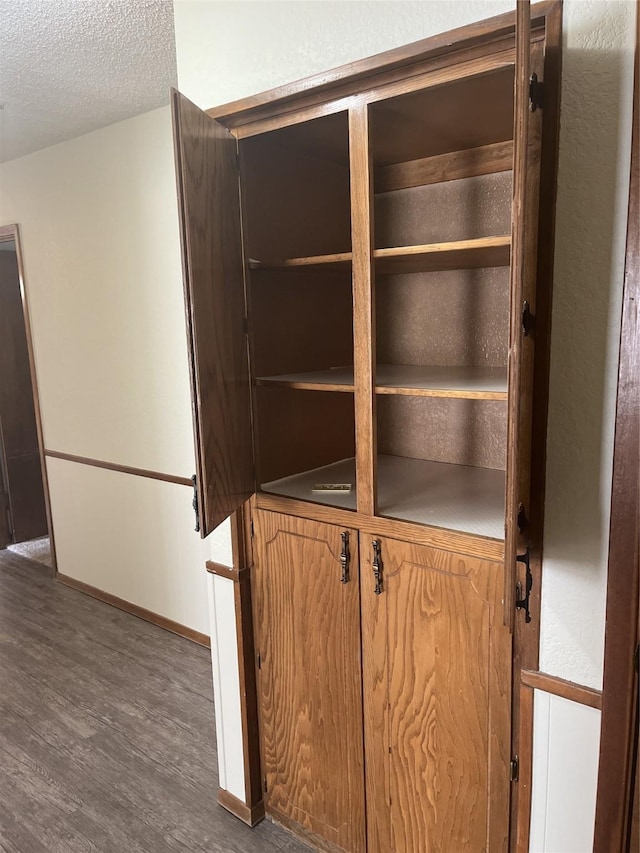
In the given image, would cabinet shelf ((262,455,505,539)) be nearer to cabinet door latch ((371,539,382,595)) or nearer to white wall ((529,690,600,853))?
cabinet door latch ((371,539,382,595))

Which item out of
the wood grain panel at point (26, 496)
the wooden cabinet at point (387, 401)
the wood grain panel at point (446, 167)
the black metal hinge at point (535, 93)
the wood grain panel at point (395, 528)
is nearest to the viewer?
the black metal hinge at point (535, 93)

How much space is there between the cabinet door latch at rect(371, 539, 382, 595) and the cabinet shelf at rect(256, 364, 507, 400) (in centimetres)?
38

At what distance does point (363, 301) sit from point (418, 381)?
25 centimetres

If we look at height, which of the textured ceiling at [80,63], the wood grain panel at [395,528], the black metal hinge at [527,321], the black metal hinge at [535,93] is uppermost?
the textured ceiling at [80,63]

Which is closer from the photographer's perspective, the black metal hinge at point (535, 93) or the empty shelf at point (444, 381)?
the black metal hinge at point (535, 93)

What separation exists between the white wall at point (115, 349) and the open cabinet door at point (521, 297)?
6.38 ft

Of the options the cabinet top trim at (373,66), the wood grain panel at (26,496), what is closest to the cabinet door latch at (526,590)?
the cabinet top trim at (373,66)

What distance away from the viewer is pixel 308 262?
1586 mm

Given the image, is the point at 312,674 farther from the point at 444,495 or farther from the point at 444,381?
the point at 444,381

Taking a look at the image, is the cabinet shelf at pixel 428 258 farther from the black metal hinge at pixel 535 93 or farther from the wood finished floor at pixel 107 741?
the wood finished floor at pixel 107 741

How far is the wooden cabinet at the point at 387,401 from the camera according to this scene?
1.27 meters

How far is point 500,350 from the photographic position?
71.8 inches

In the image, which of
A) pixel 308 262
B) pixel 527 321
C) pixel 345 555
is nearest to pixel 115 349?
pixel 308 262

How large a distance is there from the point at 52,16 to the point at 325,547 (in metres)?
1.82
